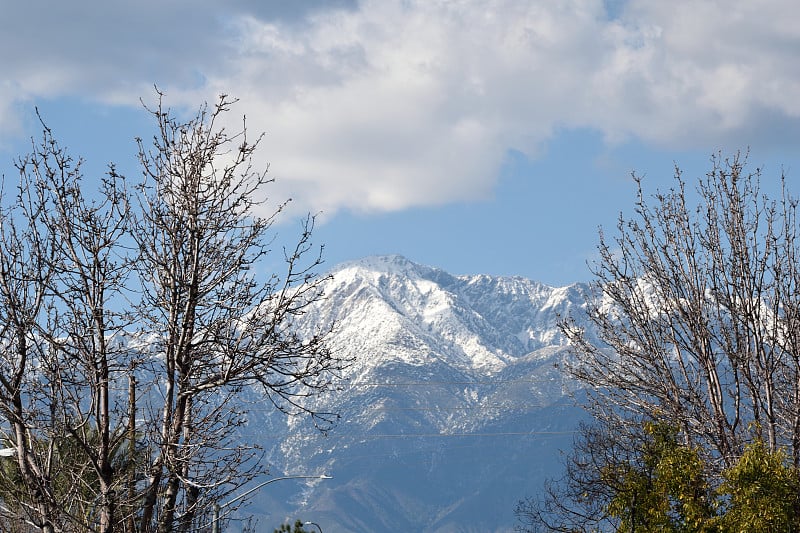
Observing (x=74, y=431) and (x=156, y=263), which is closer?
(x=74, y=431)

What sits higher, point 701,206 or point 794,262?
point 701,206

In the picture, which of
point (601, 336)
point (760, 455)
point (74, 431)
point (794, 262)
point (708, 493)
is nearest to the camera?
point (74, 431)

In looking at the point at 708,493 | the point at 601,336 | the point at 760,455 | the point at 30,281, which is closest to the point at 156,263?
the point at 30,281

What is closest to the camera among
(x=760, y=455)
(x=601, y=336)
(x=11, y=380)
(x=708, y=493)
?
(x=11, y=380)

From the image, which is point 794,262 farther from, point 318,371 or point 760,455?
point 318,371

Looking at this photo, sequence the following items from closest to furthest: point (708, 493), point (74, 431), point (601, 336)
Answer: point (74, 431)
point (708, 493)
point (601, 336)

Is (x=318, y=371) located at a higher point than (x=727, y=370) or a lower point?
lower

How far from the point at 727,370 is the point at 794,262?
3.36 meters

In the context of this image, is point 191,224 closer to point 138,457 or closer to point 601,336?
point 138,457

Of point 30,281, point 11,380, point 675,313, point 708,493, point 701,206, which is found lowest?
point 708,493

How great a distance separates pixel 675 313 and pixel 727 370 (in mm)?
Result: 2083

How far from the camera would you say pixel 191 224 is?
44.5 ft

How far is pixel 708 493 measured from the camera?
22.3m

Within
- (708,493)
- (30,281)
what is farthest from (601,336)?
(30,281)
